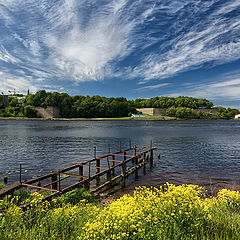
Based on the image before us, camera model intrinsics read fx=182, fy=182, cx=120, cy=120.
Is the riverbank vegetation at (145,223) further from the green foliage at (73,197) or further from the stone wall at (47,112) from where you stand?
the stone wall at (47,112)

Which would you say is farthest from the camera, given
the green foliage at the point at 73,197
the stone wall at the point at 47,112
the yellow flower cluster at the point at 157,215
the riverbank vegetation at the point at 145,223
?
the stone wall at the point at 47,112

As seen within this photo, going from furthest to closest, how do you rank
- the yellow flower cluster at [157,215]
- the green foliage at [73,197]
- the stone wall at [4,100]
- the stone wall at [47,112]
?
the stone wall at [4,100] → the stone wall at [47,112] → the green foliage at [73,197] → the yellow flower cluster at [157,215]

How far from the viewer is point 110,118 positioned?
194000 millimetres

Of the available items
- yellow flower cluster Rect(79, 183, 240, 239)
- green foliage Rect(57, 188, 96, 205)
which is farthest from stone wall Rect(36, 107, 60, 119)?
yellow flower cluster Rect(79, 183, 240, 239)

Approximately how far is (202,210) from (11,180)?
18.8 meters

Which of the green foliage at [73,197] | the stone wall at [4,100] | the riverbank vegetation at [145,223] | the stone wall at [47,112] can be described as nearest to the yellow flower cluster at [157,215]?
the riverbank vegetation at [145,223]

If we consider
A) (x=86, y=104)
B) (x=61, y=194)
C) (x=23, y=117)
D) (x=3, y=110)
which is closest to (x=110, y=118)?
(x=86, y=104)

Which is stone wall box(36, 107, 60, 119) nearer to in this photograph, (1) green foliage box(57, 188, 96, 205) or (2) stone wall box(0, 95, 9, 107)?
(2) stone wall box(0, 95, 9, 107)

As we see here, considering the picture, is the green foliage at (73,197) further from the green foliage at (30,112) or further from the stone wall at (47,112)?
the green foliage at (30,112)

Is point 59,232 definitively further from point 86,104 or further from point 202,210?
point 86,104

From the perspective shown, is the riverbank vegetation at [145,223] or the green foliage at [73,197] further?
the green foliage at [73,197]

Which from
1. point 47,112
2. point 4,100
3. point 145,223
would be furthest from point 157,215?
point 4,100

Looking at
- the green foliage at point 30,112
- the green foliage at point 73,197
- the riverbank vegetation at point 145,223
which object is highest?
the green foliage at point 30,112

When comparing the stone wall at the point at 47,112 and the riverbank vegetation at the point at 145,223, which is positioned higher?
the stone wall at the point at 47,112
